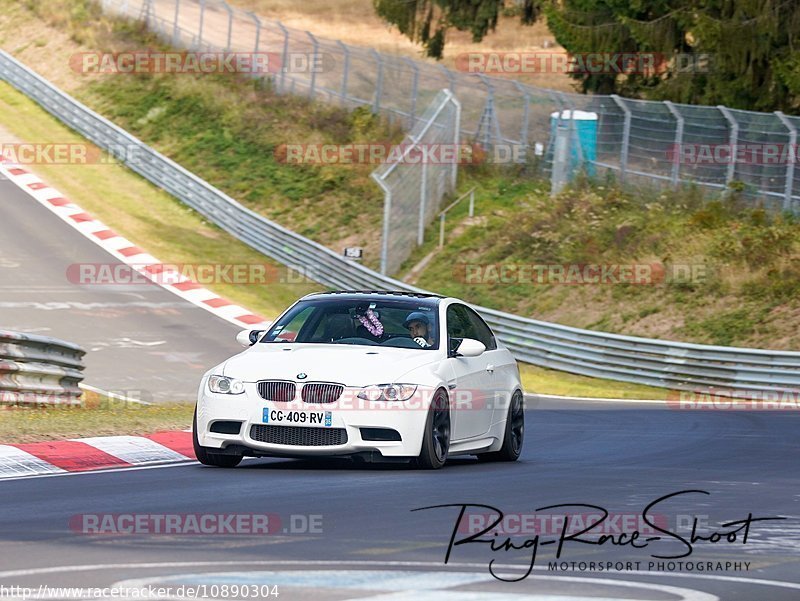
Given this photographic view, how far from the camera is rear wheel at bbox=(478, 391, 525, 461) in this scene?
13562 millimetres

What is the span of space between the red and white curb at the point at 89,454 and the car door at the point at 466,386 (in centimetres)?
233

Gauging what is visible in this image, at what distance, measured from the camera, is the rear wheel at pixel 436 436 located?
11.7 m

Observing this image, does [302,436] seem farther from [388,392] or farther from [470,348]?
[470,348]

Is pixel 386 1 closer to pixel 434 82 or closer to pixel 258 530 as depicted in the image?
pixel 434 82

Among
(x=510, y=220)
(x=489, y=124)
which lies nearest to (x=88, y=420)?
(x=510, y=220)

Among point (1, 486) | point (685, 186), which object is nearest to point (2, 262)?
point (685, 186)

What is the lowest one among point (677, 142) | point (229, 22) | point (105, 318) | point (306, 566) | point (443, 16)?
point (105, 318)

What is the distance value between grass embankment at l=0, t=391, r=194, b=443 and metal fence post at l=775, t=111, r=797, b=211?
15.4 metres

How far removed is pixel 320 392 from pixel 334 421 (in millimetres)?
241

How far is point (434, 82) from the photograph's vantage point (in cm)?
3981

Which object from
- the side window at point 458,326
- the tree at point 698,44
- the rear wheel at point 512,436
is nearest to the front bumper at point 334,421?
the side window at point 458,326

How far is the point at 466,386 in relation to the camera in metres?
12.6

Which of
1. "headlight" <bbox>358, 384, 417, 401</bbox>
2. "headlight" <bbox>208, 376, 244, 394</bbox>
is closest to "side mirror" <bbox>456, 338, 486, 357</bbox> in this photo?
"headlight" <bbox>358, 384, 417, 401</bbox>

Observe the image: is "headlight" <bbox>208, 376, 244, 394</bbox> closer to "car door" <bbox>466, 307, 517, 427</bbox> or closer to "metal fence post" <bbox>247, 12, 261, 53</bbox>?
"car door" <bbox>466, 307, 517, 427</bbox>
